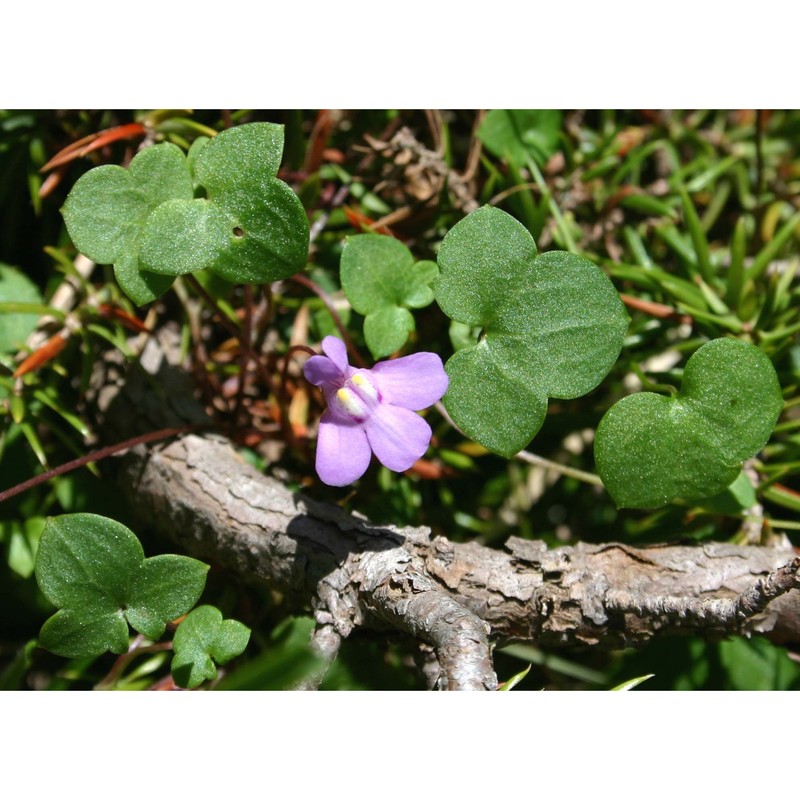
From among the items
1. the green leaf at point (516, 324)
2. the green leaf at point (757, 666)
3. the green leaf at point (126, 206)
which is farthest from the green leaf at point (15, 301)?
the green leaf at point (757, 666)

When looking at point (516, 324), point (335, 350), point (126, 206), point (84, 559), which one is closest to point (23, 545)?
point (84, 559)

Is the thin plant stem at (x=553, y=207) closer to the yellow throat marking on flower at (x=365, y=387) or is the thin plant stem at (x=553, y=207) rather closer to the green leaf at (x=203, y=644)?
the yellow throat marking on flower at (x=365, y=387)

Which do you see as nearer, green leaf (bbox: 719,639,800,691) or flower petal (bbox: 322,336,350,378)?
flower petal (bbox: 322,336,350,378)

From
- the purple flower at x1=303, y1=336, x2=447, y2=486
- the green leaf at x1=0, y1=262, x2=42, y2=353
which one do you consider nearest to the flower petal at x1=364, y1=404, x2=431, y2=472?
the purple flower at x1=303, y1=336, x2=447, y2=486

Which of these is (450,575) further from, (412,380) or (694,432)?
(694,432)

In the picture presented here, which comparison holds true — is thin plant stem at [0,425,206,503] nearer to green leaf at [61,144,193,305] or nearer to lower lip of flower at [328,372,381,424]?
green leaf at [61,144,193,305]

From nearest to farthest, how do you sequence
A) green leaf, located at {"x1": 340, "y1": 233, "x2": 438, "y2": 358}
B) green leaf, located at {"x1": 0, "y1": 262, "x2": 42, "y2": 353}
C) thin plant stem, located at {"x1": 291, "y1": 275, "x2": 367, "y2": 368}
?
green leaf, located at {"x1": 340, "y1": 233, "x2": 438, "y2": 358} → thin plant stem, located at {"x1": 291, "y1": 275, "x2": 367, "y2": 368} → green leaf, located at {"x1": 0, "y1": 262, "x2": 42, "y2": 353}

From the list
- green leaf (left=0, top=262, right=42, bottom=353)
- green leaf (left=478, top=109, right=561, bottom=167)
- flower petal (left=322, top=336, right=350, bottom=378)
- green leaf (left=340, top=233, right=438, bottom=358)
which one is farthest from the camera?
green leaf (left=478, top=109, right=561, bottom=167)
